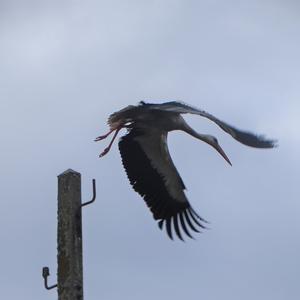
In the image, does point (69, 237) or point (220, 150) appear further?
point (220, 150)

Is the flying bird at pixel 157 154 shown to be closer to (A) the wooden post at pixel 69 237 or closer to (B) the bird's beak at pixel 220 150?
(B) the bird's beak at pixel 220 150

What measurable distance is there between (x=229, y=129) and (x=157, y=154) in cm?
93

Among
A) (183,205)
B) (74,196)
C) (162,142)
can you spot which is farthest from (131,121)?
(74,196)

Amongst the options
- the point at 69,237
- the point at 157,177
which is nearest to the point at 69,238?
the point at 69,237

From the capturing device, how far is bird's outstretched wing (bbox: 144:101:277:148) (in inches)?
388

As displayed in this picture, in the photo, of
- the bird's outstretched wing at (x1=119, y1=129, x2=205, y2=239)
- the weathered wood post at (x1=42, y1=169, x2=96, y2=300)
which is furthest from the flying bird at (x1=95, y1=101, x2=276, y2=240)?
the weathered wood post at (x1=42, y1=169, x2=96, y2=300)

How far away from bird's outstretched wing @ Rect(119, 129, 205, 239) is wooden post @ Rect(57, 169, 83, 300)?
323cm

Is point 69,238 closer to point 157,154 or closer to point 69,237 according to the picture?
point 69,237

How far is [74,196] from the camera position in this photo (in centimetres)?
701

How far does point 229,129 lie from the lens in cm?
1055

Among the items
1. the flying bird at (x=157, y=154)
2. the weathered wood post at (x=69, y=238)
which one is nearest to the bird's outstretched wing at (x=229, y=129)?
the flying bird at (x=157, y=154)

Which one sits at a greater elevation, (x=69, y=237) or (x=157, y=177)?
(x=157, y=177)

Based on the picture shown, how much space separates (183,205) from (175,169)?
439 mm

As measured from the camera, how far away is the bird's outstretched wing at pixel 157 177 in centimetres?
1041
